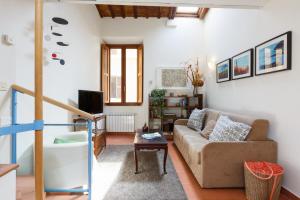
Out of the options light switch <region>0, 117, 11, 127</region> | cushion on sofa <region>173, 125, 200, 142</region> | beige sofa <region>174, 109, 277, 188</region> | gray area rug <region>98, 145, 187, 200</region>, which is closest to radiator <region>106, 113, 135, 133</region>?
cushion on sofa <region>173, 125, 200, 142</region>

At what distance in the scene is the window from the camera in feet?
19.6

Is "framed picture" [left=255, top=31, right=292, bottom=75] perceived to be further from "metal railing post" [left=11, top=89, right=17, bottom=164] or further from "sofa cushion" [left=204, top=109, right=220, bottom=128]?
"metal railing post" [left=11, top=89, right=17, bottom=164]

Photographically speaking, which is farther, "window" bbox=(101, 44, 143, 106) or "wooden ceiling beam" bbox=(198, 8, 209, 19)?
"window" bbox=(101, 44, 143, 106)

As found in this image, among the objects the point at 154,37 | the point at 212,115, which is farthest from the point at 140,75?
the point at 212,115

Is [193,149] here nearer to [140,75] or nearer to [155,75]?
[155,75]

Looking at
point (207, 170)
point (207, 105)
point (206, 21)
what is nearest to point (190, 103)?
point (207, 105)

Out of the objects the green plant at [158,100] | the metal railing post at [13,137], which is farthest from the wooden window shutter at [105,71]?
the metal railing post at [13,137]

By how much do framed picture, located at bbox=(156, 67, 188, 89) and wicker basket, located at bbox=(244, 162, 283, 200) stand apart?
12.0 ft

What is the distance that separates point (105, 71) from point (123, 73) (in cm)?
58

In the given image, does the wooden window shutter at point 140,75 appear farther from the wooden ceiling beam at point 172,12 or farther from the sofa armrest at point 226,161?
the sofa armrest at point 226,161

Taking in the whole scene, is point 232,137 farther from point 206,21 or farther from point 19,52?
point 206,21

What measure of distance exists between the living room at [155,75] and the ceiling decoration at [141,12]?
1.1 inches

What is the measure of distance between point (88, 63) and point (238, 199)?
12.9 ft

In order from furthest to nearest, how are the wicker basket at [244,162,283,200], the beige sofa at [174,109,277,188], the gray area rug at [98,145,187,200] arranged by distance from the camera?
the beige sofa at [174,109,277,188], the gray area rug at [98,145,187,200], the wicker basket at [244,162,283,200]
